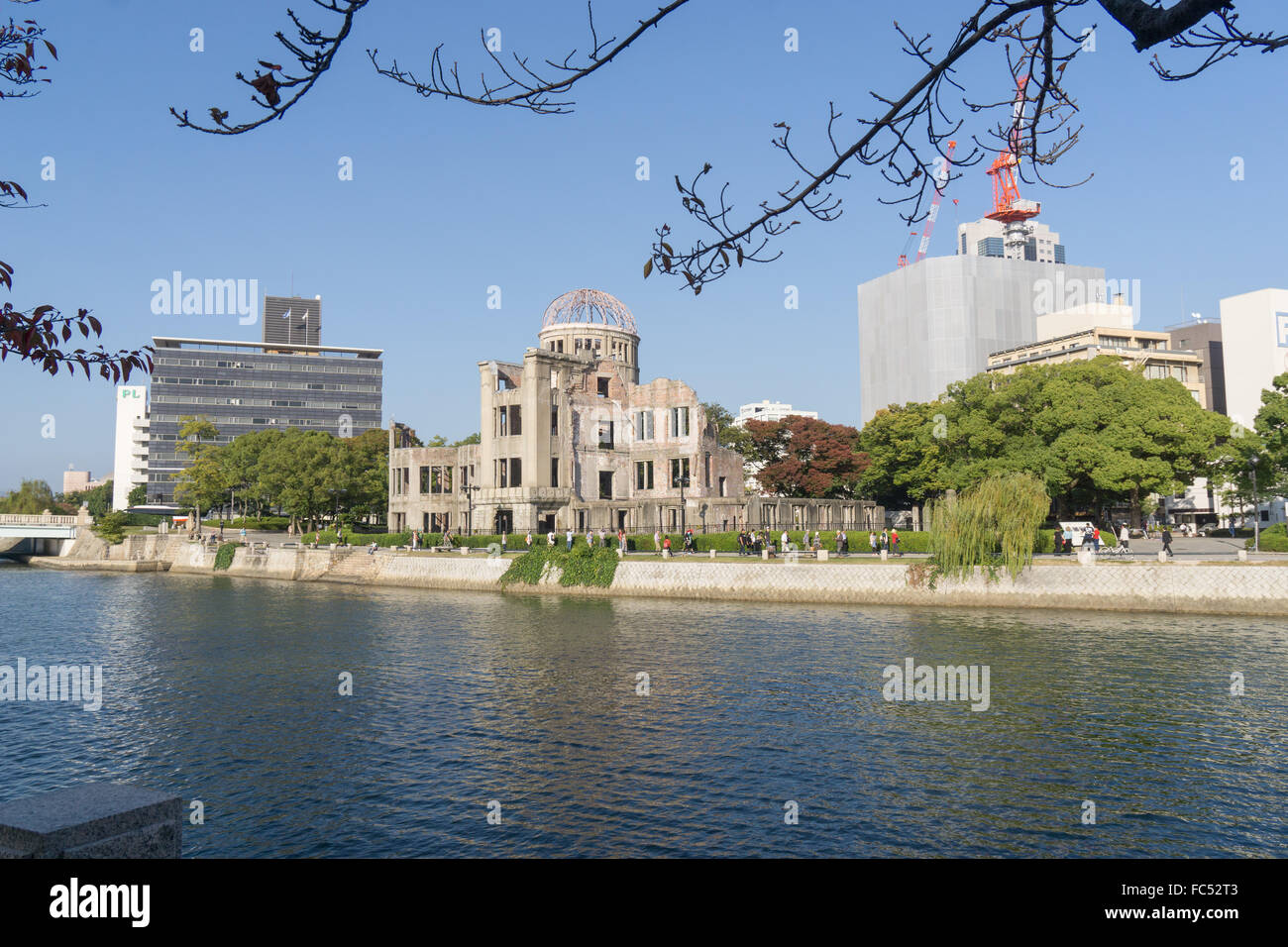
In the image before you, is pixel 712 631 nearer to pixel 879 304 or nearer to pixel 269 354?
pixel 879 304

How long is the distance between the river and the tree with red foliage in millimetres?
50714

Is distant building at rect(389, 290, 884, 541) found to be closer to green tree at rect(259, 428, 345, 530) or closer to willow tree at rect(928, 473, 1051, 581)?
green tree at rect(259, 428, 345, 530)

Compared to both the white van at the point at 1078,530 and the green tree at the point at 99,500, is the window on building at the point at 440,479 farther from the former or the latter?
the green tree at the point at 99,500

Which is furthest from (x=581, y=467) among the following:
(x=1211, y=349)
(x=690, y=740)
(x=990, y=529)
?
(x=1211, y=349)

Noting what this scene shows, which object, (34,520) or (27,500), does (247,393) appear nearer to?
(27,500)

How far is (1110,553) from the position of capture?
4669 cm

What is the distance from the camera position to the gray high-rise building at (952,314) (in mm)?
142875

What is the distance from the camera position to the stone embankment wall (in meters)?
36.9

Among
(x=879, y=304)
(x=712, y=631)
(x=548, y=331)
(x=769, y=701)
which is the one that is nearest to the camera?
(x=769, y=701)

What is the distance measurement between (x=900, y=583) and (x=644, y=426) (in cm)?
4385
